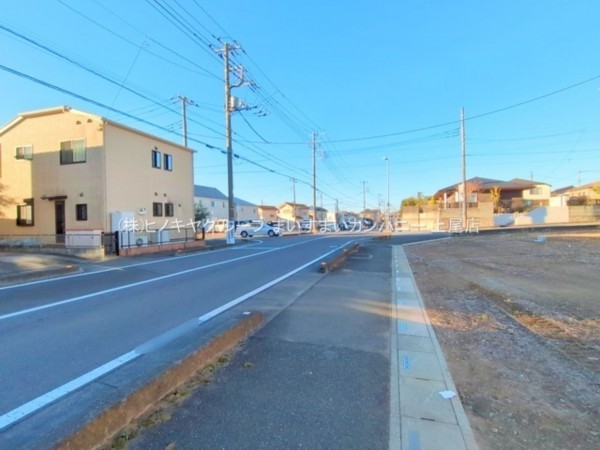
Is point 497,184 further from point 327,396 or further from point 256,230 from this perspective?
point 327,396

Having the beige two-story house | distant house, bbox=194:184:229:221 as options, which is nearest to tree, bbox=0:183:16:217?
the beige two-story house

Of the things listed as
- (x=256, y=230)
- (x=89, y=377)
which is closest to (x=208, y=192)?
(x=256, y=230)

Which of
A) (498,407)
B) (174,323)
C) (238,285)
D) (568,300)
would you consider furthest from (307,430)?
(568,300)

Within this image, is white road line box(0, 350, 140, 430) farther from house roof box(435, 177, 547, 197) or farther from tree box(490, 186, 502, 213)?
house roof box(435, 177, 547, 197)

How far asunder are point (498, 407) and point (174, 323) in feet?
15.5

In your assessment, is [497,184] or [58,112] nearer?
[58,112]

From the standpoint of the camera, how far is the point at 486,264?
1414cm

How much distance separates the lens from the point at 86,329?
17.9 ft

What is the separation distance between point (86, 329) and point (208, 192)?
59714mm

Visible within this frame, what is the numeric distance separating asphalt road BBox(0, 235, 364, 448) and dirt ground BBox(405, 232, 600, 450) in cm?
335

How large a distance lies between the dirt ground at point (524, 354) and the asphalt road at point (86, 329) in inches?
132

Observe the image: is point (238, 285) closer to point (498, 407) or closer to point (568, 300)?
point (498, 407)

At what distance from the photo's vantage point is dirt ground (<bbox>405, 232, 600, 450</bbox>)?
287 centimetres

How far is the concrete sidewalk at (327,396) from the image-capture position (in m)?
2.66
